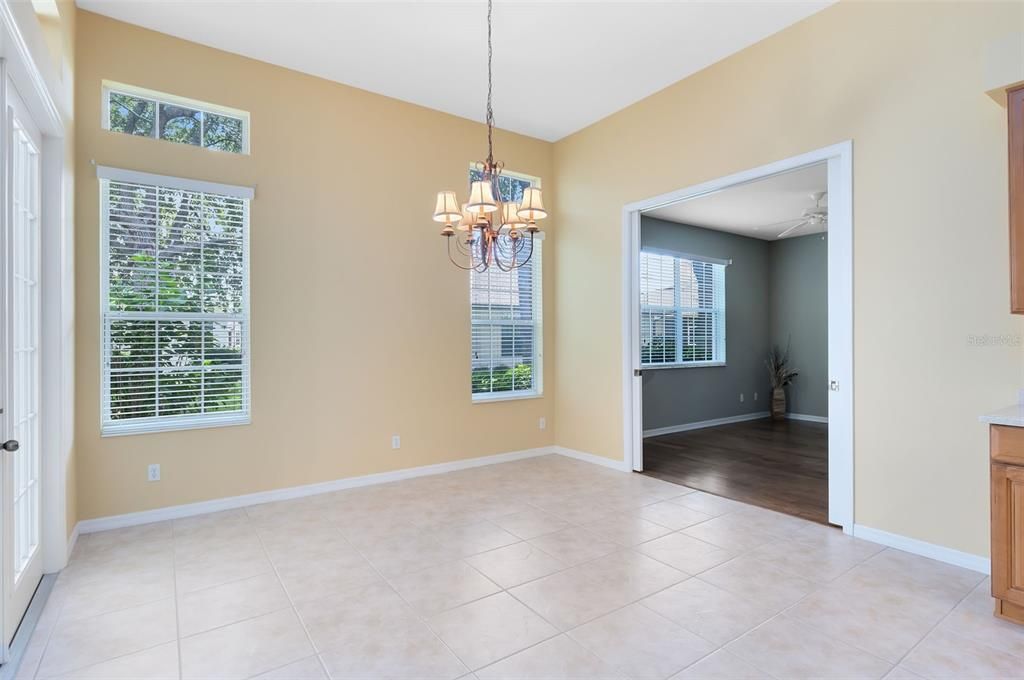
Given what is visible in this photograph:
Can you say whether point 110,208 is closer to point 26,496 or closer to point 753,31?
point 26,496

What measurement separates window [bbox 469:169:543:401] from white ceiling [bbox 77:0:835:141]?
1.19m

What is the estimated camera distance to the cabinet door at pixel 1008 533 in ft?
7.44

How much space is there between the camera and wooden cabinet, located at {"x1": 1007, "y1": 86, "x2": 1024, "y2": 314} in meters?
2.41

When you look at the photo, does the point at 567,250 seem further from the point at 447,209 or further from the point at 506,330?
the point at 447,209

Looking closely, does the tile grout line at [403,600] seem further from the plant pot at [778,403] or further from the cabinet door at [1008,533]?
the plant pot at [778,403]

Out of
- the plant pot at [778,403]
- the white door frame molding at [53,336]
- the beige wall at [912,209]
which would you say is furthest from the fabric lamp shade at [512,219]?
the plant pot at [778,403]

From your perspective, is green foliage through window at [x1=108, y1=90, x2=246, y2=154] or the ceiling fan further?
the ceiling fan

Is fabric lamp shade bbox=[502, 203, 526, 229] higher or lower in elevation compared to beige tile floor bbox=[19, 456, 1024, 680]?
higher

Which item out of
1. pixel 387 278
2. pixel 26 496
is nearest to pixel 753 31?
pixel 387 278

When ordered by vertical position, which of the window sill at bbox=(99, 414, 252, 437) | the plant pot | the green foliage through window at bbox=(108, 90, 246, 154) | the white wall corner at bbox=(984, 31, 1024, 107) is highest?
the green foliage through window at bbox=(108, 90, 246, 154)

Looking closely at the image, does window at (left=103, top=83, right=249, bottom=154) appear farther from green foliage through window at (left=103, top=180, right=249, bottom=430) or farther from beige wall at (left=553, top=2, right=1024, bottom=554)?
beige wall at (left=553, top=2, right=1024, bottom=554)

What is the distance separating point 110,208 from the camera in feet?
Answer: 11.6

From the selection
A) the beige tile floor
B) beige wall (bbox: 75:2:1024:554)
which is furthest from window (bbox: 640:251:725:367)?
the beige tile floor

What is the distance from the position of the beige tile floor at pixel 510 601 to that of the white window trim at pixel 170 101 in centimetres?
278
